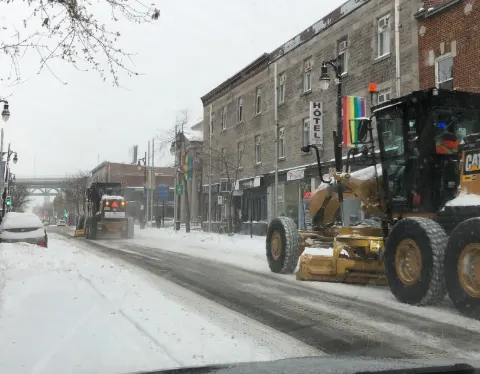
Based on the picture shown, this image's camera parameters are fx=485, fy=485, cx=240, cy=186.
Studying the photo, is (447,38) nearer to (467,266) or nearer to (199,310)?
(467,266)

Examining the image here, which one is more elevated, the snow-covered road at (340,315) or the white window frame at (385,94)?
the white window frame at (385,94)

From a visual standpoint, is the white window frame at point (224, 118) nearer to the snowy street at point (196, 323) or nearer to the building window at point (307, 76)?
the building window at point (307, 76)

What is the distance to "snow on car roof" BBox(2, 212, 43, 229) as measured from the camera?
15804mm

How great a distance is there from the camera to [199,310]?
6.93 metres

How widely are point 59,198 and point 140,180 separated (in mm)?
29115

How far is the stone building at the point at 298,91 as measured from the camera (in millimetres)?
18172

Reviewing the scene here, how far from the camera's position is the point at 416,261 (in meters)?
7.21

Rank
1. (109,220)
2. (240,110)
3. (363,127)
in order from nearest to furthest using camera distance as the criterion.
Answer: (363,127), (109,220), (240,110)

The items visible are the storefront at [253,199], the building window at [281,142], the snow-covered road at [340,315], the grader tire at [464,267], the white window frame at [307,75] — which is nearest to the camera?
the snow-covered road at [340,315]

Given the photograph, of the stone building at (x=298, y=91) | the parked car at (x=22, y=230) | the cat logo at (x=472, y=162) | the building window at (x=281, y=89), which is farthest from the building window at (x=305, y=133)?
the cat logo at (x=472, y=162)

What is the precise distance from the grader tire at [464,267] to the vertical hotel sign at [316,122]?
1418 cm

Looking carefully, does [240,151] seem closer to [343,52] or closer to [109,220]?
[109,220]

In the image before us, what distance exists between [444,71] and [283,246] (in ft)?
30.9

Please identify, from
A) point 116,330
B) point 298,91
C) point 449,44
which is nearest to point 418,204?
point 116,330
